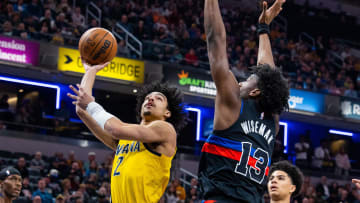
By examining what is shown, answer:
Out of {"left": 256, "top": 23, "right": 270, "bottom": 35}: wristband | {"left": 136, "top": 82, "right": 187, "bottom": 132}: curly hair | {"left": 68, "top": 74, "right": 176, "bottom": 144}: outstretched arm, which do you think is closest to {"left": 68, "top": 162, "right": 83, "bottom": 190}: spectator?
{"left": 136, "top": 82, "right": 187, "bottom": 132}: curly hair

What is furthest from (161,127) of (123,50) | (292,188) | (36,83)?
(36,83)

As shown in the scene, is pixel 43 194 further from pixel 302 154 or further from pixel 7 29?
pixel 302 154

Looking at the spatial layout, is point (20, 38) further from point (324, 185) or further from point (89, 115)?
point (89, 115)

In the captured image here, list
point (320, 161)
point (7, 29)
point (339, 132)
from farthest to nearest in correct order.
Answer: point (339, 132) → point (320, 161) → point (7, 29)

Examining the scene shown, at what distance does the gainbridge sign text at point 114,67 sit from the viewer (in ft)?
54.5

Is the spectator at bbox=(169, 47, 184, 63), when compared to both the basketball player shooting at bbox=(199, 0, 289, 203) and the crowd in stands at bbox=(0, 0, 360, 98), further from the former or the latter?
the basketball player shooting at bbox=(199, 0, 289, 203)

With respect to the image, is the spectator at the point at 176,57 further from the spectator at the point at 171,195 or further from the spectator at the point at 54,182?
the spectator at the point at 54,182

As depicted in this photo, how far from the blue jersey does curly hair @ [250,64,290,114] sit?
10cm

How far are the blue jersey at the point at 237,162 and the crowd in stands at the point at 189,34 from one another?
13.1 metres

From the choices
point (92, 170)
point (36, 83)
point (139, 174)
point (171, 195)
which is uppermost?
point (36, 83)

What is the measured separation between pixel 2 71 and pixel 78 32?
2.77 metres

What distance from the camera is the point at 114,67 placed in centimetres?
1725

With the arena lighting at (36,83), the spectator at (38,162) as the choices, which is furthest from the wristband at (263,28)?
the arena lighting at (36,83)

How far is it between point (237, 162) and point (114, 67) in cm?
1356
